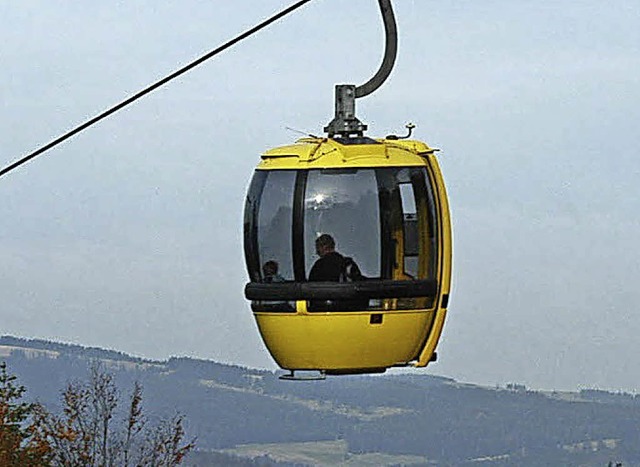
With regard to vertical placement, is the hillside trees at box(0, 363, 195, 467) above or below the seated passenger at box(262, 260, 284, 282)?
below

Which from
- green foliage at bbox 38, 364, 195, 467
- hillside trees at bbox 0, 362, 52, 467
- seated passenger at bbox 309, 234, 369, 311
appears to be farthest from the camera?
hillside trees at bbox 0, 362, 52, 467

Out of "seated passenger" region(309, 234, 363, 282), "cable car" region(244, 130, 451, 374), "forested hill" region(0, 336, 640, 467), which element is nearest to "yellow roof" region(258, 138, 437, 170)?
"cable car" region(244, 130, 451, 374)

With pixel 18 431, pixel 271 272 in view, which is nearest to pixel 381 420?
pixel 18 431

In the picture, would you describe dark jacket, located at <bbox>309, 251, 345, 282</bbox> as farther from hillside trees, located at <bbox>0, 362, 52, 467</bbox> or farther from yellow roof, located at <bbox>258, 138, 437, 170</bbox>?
hillside trees, located at <bbox>0, 362, 52, 467</bbox>

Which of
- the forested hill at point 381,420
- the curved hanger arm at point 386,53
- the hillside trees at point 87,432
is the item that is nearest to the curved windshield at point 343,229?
the curved hanger arm at point 386,53

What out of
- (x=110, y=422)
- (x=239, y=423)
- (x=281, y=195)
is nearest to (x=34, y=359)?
(x=239, y=423)

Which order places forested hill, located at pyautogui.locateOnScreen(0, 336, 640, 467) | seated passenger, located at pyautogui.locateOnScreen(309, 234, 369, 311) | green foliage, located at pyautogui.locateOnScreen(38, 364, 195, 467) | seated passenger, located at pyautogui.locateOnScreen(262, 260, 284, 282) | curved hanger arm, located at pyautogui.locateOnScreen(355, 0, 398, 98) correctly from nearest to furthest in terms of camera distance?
1. curved hanger arm, located at pyautogui.locateOnScreen(355, 0, 398, 98)
2. seated passenger, located at pyautogui.locateOnScreen(309, 234, 369, 311)
3. seated passenger, located at pyautogui.locateOnScreen(262, 260, 284, 282)
4. green foliage, located at pyautogui.locateOnScreen(38, 364, 195, 467)
5. forested hill, located at pyautogui.locateOnScreen(0, 336, 640, 467)

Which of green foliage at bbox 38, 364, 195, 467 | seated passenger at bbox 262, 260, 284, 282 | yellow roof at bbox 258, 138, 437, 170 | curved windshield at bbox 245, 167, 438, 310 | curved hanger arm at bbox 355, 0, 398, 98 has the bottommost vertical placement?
green foliage at bbox 38, 364, 195, 467

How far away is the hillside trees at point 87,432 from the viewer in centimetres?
4328

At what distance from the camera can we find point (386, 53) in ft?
40.8

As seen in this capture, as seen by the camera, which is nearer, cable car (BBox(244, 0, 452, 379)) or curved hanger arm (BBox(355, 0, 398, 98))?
curved hanger arm (BBox(355, 0, 398, 98))

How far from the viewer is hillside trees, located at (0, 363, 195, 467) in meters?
43.3

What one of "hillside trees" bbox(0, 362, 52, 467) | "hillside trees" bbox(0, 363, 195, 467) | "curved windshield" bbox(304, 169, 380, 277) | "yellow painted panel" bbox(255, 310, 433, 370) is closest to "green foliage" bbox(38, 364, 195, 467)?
"hillside trees" bbox(0, 363, 195, 467)

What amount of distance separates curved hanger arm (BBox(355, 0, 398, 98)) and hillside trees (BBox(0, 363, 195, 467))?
30113mm
